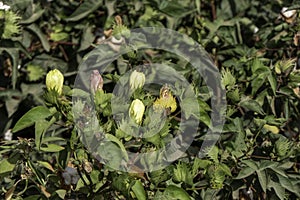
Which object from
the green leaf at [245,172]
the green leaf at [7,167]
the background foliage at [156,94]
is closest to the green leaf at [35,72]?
the background foliage at [156,94]

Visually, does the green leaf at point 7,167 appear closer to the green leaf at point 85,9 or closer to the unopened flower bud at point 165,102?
the unopened flower bud at point 165,102

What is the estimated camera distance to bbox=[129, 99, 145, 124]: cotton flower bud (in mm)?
1225

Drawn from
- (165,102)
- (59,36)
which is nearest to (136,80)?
(165,102)

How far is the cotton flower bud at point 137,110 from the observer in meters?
1.22

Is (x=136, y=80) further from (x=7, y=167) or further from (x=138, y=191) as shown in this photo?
(x=7, y=167)

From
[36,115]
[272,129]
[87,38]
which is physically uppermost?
[36,115]

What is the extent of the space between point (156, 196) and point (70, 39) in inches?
43.4

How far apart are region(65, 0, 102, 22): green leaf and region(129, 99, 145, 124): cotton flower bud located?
0.97 meters

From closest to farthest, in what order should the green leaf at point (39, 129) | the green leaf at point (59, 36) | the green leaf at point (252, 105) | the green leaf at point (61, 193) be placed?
the green leaf at point (39, 129) < the green leaf at point (61, 193) < the green leaf at point (252, 105) < the green leaf at point (59, 36)

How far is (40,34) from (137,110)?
3.29 feet

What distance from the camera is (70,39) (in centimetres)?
227

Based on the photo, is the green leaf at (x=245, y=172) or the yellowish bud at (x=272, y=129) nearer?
the green leaf at (x=245, y=172)

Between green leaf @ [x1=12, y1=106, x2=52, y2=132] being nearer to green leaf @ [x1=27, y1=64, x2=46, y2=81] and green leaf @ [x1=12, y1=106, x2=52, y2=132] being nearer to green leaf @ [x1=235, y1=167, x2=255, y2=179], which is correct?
green leaf @ [x1=235, y1=167, x2=255, y2=179]

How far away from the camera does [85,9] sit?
6.99ft
